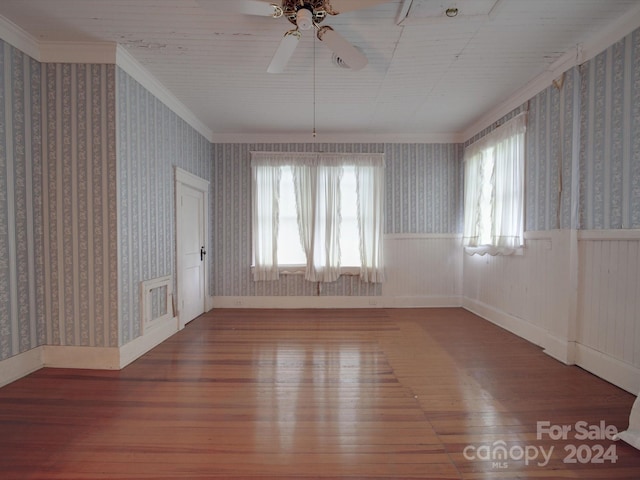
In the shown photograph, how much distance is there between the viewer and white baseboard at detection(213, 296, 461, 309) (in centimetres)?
485

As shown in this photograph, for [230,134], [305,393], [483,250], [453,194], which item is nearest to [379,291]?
[483,250]

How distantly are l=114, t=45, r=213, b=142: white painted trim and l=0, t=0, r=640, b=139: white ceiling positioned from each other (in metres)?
0.08

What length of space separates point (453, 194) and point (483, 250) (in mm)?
1191

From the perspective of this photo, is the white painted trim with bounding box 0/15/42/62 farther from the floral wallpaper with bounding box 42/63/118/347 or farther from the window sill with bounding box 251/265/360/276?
the window sill with bounding box 251/265/360/276

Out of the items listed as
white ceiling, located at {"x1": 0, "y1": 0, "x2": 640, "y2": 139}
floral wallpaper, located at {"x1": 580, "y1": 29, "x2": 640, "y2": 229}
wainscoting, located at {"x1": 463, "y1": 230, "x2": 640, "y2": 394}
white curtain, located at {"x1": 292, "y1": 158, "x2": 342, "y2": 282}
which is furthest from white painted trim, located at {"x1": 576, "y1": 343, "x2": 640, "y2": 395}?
white curtain, located at {"x1": 292, "y1": 158, "x2": 342, "y2": 282}

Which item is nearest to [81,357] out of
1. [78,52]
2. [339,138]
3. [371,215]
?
[78,52]

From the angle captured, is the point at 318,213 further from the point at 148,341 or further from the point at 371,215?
the point at 148,341

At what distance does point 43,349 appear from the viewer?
104 inches

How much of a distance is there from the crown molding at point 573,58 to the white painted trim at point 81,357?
4922 millimetres

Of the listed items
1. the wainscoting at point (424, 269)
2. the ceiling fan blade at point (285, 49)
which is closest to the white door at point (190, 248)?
the ceiling fan blade at point (285, 49)

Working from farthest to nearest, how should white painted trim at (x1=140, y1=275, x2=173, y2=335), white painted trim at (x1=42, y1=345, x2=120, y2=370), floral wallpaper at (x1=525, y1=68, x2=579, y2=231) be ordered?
white painted trim at (x1=140, y1=275, x2=173, y2=335), floral wallpaper at (x1=525, y1=68, x2=579, y2=231), white painted trim at (x1=42, y1=345, x2=120, y2=370)

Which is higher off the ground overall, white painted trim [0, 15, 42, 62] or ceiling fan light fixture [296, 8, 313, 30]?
white painted trim [0, 15, 42, 62]

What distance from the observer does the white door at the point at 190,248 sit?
381 centimetres

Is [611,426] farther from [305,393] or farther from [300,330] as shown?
[300,330]
